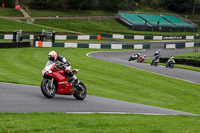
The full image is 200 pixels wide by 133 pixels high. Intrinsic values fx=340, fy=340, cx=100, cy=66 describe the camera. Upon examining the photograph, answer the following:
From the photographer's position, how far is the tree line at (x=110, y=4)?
76.6 meters

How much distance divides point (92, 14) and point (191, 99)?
64054mm

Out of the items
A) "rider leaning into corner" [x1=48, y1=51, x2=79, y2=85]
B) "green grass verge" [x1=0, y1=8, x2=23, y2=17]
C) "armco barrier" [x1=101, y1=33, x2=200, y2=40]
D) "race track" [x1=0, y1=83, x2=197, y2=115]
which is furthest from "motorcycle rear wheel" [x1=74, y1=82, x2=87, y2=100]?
"green grass verge" [x1=0, y1=8, x2=23, y2=17]

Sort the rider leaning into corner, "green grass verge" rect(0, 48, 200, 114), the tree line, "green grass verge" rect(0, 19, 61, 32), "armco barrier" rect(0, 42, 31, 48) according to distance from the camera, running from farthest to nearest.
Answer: the tree line < "green grass verge" rect(0, 19, 61, 32) < "armco barrier" rect(0, 42, 31, 48) < "green grass verge" rect(0, 48, 200, 114) < the rider leaning into corner

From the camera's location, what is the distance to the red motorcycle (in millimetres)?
12406

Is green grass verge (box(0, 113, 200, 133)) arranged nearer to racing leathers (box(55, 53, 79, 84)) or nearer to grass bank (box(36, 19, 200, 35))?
racing leathers (box(55, 53, 79, 84))

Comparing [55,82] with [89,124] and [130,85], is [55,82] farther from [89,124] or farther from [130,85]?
[130,85]

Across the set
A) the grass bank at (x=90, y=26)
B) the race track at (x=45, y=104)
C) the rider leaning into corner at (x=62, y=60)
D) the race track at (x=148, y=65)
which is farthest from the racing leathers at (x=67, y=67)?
the grass bank at (x=90, y=26)

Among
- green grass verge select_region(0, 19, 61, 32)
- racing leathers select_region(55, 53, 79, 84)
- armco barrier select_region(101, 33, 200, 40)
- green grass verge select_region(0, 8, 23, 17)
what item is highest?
green grass verge select_region(0, 8, 23, 17)

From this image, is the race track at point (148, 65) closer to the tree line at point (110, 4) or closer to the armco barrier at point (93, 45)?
the armco barrier at point (93, 45)

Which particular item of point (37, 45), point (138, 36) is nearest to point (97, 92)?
point (37, 45)

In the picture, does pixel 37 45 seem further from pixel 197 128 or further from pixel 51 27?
pixel 197 128

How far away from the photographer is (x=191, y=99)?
64.1ft

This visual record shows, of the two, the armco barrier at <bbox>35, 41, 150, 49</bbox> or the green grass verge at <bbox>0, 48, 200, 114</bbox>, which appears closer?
the green grass verge at <bbox>0, 48, 200, 114</bbox>

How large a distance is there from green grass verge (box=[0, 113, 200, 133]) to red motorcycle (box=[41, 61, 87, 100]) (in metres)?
2.51
